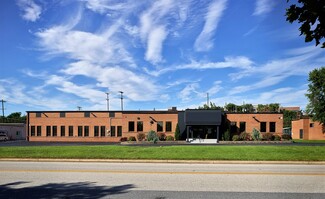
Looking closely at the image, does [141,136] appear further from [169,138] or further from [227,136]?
[227,136]

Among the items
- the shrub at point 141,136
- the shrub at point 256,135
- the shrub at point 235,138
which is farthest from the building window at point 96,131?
the shrub at point 256,135

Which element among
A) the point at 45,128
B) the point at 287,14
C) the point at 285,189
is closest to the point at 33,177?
the point at 285,189

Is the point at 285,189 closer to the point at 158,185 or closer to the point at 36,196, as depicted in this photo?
the point at 158,185

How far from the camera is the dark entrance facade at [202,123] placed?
44.2 meters

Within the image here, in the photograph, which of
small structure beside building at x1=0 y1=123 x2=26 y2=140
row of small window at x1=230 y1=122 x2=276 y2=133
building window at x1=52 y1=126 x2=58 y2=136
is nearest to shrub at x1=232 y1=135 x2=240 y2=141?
row of small window at x1=230 y1=122 x2=276 y2=133

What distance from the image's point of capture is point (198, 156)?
17.1 metres

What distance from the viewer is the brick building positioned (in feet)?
149

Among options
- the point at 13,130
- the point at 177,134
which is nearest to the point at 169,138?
the point at 177,134

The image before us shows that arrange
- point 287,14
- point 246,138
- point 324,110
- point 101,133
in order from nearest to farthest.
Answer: point 287,14 < point 246,138 < point 101,133 < point 324,110

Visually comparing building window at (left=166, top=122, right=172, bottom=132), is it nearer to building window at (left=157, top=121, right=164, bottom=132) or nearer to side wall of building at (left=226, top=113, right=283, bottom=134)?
building window at (left=157, top=121, right=164, bottom=132)

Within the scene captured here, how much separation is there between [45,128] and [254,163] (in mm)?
43362

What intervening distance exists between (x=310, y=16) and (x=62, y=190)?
743 cm

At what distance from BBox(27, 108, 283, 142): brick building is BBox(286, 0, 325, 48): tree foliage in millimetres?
39455

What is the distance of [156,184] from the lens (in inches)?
369
